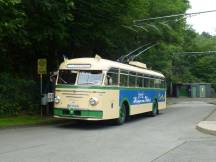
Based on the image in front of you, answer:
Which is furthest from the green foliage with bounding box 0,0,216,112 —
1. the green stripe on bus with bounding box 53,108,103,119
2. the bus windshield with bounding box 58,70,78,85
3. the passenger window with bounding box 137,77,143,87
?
the green stripe on bus with bounding box 53,108,103,119

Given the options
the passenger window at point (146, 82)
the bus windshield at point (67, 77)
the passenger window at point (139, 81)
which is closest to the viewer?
the bus windshield at point (67, 77)

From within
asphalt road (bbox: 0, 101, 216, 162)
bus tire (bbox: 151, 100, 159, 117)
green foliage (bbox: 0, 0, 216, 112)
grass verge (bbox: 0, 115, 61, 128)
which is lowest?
asphalt road (bbox: 0, 101, 216, 162)

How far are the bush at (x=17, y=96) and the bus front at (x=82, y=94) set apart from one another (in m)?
3.17

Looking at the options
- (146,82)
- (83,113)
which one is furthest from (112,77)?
(146,82)

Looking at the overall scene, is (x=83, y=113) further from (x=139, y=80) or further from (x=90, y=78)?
(x=139, y=80)

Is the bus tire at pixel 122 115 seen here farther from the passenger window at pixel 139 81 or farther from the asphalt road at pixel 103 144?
the passenger window at pixel 139 81

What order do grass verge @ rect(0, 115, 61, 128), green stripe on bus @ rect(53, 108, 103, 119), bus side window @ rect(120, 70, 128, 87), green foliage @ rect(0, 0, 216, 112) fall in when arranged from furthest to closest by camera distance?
bus side window @ rect(120, 70, 128, 87), green foliage @ rect(0, 0, 216, 112), green stripe on bus @ rect(53, 108, 103, 119), grass verge @ rect(0, 115, 61, 128)

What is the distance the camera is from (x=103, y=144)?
14.9 m

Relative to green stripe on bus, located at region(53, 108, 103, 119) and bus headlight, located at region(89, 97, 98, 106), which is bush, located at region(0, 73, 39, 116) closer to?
green stripe on bus, located at region(53, 108, 103, 119)

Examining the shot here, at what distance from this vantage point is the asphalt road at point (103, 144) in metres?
12.2

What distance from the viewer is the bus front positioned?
20.0m

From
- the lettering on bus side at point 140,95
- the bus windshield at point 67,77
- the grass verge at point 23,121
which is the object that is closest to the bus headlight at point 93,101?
the bus windshield at point 67,77

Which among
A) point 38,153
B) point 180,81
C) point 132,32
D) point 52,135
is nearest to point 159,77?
point 132,32

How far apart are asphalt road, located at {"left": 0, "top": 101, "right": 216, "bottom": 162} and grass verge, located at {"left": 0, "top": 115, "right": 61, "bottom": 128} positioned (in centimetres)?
73
